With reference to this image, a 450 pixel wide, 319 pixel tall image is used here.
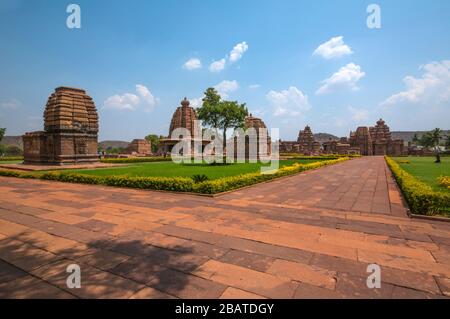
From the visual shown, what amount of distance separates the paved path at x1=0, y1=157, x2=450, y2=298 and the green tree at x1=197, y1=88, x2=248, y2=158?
60.5ft

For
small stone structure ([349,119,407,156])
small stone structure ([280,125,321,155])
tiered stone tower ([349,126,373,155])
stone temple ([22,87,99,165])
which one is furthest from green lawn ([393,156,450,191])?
tiered stone tower ([349,126,373,155])

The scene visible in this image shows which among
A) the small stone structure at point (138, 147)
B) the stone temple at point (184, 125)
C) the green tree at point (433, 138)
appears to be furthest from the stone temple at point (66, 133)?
the green tree at point (433, 138)

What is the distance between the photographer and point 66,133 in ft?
66.9

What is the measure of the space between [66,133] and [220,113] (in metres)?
13.5

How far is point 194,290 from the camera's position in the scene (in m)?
2.80

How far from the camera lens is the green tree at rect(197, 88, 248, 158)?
968 inches

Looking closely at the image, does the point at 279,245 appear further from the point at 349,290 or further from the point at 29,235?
the point at 29,235

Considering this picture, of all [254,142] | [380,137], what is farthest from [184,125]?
[380,137]

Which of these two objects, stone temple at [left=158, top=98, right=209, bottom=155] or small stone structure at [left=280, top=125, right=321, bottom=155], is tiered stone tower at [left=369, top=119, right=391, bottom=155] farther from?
stone temple at [left=158, top=98, right=209, bottom=155]

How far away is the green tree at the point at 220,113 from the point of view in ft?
80.6

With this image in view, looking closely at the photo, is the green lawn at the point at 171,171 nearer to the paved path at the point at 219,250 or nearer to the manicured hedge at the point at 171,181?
the manicured hedge at the point at 171,181

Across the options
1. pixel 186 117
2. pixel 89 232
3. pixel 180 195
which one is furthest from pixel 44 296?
pixel 186 117

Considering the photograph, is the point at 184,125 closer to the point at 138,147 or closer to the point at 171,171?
the point at 138,147

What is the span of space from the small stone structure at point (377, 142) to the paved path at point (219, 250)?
192ft
